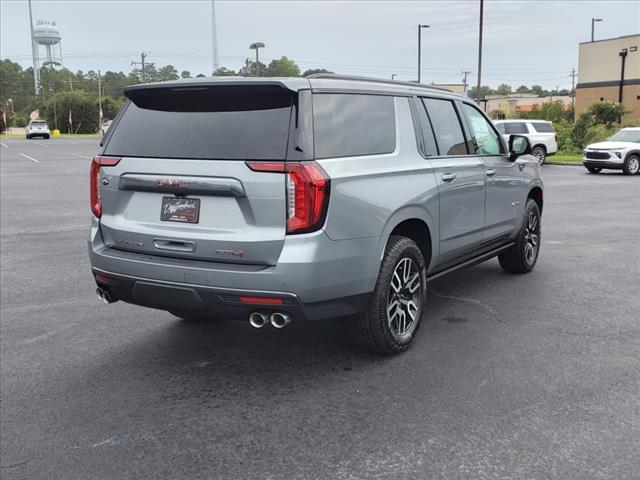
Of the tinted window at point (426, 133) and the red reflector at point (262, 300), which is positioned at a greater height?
the tinted window at point (426, 133)

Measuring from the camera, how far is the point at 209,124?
4047mm

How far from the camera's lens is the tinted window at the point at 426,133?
5.09 m

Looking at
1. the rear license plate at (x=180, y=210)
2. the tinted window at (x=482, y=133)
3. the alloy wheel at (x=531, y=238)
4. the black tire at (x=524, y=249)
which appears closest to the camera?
the rear license plate at (x=180, y=210)

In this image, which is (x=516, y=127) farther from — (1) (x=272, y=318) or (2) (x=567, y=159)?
(1) (x=272, y=318)

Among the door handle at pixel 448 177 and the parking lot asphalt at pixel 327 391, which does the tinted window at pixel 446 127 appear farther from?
the parking lot asphalt at pixel 327 391

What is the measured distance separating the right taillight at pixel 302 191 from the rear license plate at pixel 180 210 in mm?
456

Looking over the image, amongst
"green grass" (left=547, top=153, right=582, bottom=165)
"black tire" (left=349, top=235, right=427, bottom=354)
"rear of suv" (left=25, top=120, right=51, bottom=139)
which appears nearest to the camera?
"black tire" (left=349, top=235, right=427, bottom=354)

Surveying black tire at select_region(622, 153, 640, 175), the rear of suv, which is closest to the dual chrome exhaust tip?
black tire at select_region(622, 153, 640, 175)

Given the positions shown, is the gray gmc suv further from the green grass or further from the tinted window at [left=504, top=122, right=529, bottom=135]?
the green grass

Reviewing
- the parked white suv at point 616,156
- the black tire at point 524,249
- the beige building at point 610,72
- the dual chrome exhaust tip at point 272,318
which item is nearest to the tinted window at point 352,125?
the dual chrome exhaust tip at point 272,318

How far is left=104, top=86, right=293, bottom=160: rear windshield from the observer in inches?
153

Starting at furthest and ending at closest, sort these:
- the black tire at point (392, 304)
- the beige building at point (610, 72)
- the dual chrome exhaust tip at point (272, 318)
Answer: the beige building at point (610, 72) < the black tire at point (392, 304) < the dual chrome exhaust tip at point (272, 318)

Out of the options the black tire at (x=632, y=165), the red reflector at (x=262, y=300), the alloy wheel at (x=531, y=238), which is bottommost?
the black tire at (x=632, y=165)

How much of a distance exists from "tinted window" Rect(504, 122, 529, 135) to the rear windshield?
24.3 metres
